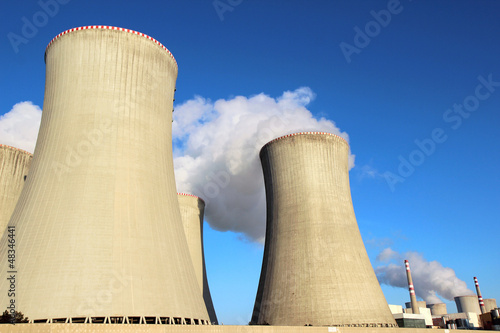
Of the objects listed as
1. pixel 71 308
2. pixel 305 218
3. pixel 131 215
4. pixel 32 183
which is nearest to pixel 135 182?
Result: pixel 131 215

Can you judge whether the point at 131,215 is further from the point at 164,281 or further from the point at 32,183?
the point at 32,183

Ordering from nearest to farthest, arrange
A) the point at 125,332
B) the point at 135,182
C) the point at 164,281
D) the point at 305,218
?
the point at 125,332
the point at 164,281
the point at 135,182
the point at 305,218

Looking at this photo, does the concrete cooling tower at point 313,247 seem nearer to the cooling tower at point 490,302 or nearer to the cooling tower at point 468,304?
the cooling tower at point 468,304

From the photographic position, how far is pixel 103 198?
1281 cm

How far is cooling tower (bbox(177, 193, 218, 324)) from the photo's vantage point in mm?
26047

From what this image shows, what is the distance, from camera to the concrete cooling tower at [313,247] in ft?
64.2

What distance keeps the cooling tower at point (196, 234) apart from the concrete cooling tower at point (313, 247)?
14.8 feet

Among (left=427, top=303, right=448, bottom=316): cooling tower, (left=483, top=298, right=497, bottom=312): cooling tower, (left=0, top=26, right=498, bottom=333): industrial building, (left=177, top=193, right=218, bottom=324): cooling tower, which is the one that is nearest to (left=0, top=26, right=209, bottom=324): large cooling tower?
(left=0, top=26, right=498, bottom=333): industrial building

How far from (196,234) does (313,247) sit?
10.3m

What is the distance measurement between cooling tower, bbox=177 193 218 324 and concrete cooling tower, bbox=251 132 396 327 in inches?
177

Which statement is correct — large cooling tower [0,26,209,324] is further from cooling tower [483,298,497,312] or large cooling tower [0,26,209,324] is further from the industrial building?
cooling tower [483,298,497,312]

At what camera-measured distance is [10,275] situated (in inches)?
461

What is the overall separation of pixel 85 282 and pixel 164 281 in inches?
92.1

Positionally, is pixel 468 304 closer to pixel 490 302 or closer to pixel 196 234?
pixel 490 302
